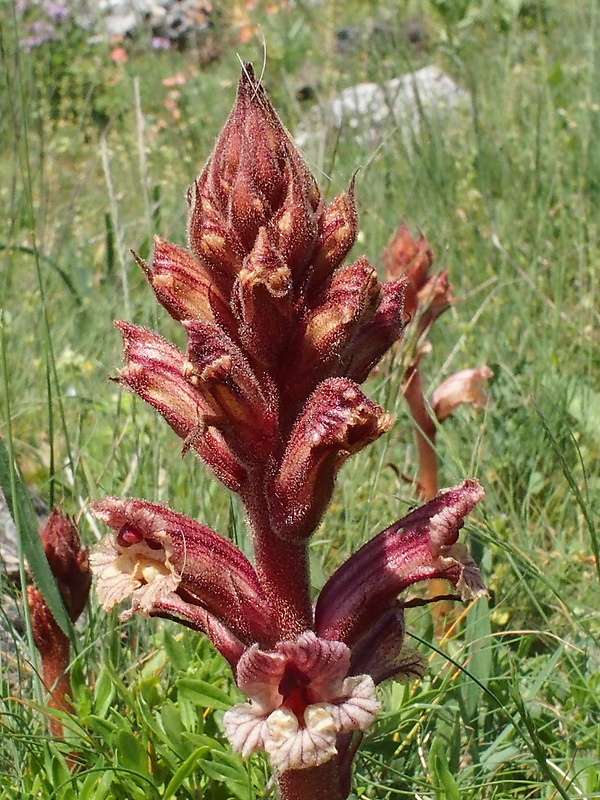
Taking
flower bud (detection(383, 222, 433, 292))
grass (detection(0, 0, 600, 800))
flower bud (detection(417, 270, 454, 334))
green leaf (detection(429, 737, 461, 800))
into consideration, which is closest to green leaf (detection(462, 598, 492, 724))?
grass (detection(0, 0, 600, 800))

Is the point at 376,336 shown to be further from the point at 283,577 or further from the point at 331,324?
the point at 283,577

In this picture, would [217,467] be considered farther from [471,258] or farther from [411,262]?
[471,258]

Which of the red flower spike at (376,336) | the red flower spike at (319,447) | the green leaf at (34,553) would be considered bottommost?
the green leaf at (34,553)

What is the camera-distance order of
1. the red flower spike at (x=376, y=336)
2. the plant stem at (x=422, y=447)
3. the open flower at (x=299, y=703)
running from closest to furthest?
the open flower at (x=299, y=703), the red flower spike at (x=376, y=336), the plant stem at (x=422, y=447)

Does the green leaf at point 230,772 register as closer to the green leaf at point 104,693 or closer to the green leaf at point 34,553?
the green leaf at point 104,693

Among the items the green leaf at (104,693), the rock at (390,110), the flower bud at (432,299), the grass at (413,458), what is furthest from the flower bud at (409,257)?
the green leaf at (104,693)

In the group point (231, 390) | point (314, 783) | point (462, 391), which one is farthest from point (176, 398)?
point (462, 391)

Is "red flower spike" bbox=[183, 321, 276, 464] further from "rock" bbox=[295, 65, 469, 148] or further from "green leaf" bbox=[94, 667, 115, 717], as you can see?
"rock" bbox=[295, 65, 469, 148]
